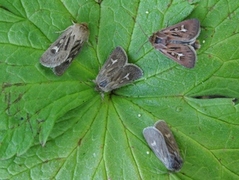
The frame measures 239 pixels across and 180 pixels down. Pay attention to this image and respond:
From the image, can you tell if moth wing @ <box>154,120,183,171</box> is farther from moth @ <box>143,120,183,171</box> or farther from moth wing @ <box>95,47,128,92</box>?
moth wing @ <box>95,47,128,92</box>

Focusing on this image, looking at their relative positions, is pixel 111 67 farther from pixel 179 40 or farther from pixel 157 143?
pixel 157 143

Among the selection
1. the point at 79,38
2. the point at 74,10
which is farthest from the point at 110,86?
the point at 74,10

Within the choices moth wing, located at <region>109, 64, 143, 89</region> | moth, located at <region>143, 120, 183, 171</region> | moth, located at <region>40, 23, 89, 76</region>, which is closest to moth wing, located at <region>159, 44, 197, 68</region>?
moth wing, located at <region>109, 64, 143, 89</region>

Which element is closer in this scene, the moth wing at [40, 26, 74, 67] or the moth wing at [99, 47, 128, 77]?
the moth wing at [40, 26, 74, 67]

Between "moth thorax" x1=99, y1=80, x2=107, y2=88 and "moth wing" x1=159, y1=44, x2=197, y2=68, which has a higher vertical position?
"moth wing" x1=159, y1=44, x2=197, y2=68

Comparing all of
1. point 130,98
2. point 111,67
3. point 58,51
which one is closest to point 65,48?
point 58,51

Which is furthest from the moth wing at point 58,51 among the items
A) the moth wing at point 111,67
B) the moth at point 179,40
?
the moth at point 179,40

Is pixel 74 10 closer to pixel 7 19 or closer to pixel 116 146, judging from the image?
pixel 7 19
